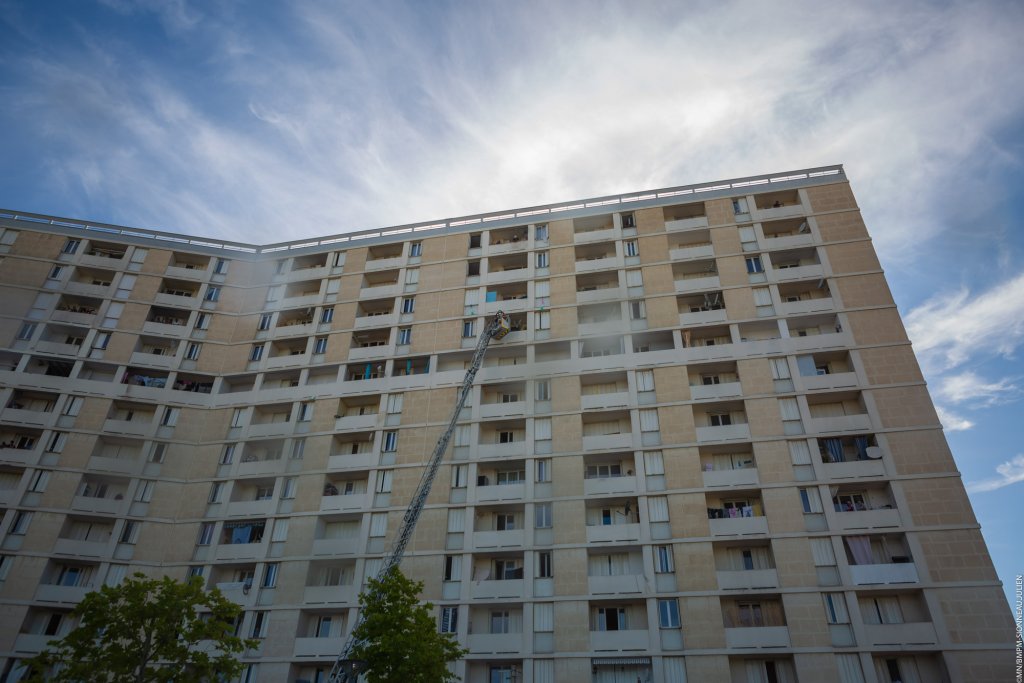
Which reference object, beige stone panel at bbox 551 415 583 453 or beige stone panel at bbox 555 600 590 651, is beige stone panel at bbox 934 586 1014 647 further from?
beige stone panel at bbox 551 415 583 453

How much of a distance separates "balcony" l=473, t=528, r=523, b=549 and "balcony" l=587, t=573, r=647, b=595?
4420 millimetres

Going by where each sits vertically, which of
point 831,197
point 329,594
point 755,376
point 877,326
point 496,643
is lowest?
Answer: point 496,643

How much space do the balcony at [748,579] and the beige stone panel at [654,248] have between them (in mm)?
20170

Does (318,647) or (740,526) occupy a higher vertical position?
(740,526)

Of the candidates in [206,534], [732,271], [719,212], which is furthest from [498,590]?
[719,212]

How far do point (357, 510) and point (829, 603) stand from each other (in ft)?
82.8

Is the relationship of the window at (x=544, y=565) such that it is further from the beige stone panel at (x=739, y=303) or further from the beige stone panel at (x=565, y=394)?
the beige stone panel at (x=739, y=303)

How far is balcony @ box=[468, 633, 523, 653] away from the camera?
3244 centimetres

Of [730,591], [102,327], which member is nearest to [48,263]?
[102,327]

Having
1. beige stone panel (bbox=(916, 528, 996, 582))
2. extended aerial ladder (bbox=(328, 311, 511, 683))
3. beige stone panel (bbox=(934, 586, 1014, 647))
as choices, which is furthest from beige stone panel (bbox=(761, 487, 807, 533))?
extended aerial ladder (bbox=(328, 311, 511, 683))

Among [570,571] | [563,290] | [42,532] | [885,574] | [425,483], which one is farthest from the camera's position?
[563,290]

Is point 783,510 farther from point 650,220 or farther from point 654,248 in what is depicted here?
point 650,220

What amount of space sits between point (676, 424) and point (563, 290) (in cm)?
1214

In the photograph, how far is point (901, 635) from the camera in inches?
1139
